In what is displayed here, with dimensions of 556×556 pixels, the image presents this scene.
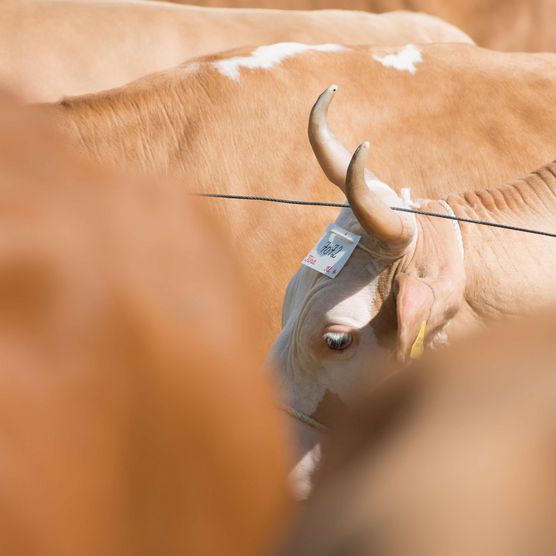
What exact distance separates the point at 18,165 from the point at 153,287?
0.42 ft

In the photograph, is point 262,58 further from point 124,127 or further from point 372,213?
point 372,213

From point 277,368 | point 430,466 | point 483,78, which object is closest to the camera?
point 430,466

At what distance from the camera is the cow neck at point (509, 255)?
267 cm

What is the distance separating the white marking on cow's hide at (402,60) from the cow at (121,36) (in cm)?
180

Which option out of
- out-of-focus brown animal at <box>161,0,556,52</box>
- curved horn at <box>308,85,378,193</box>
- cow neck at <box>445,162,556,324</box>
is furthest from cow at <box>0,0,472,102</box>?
cow neck at <box>445,162,556,324</box>

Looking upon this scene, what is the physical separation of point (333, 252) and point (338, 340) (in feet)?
0.78

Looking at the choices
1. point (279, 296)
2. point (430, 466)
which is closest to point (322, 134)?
point (279, 296)

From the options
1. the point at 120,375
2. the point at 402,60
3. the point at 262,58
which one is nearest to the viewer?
the point at 120,375

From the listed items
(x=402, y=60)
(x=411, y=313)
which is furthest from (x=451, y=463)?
(x=402, y=60)

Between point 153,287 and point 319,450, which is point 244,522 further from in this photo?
point 319,450

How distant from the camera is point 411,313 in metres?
2.39

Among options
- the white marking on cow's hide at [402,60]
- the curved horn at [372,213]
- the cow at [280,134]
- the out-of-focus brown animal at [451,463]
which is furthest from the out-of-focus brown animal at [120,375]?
the white marking on cow's hide at [402,60]

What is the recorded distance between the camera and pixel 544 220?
283 cm

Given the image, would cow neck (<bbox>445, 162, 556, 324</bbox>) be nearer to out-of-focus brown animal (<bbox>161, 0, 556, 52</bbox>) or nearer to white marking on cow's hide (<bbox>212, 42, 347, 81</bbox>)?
white marking on cow's hide (<bbox>212, 42, 347, 81</bbox>)
